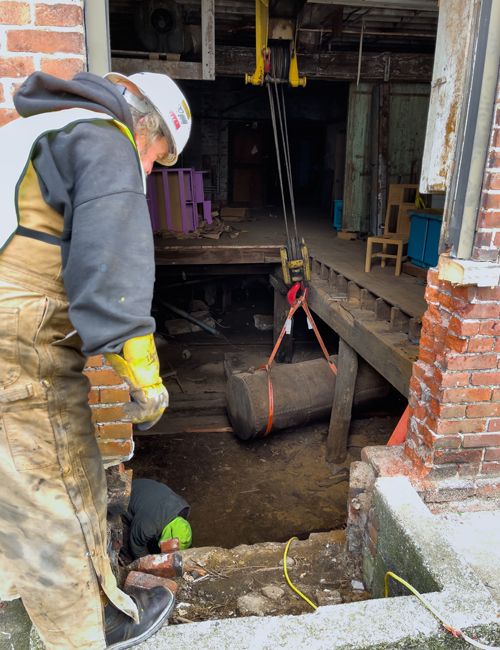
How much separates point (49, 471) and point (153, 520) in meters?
2.09

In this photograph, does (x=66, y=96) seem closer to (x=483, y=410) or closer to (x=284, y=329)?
(x=483, y=410)

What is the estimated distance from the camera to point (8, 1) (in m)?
1.94

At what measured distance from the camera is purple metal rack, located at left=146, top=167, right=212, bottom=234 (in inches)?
368

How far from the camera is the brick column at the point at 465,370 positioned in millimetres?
2318

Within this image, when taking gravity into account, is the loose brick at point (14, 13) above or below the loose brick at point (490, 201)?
above

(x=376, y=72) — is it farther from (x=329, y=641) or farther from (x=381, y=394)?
(x=329, y=641)

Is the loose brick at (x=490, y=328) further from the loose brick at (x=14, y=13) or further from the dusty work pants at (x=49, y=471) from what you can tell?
the loose brick at (x=14, y=13)

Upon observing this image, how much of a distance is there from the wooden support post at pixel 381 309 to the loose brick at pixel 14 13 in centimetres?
408

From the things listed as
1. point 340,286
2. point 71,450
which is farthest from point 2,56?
point 340,286

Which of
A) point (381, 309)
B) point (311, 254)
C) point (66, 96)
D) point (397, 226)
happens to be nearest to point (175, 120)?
point (66, 96)

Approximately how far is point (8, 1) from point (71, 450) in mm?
1744

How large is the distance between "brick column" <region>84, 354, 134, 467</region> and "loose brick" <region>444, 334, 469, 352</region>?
163cm

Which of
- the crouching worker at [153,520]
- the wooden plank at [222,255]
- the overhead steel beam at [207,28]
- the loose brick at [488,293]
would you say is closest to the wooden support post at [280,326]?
the wooden plank at [222,255]

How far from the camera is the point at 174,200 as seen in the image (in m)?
9.52
